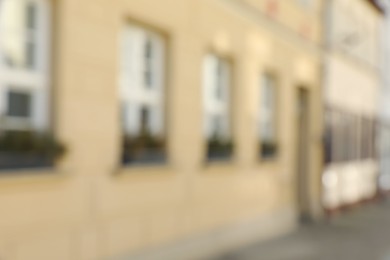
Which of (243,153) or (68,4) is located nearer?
(68,4)

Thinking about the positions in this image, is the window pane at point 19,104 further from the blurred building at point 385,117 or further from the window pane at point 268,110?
the blurred building at point 385,117

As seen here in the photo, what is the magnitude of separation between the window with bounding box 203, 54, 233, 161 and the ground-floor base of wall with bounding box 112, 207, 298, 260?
3.99 ft

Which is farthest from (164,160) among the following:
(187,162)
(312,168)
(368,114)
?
(368,114)

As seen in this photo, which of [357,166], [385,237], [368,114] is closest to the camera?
[385,237]

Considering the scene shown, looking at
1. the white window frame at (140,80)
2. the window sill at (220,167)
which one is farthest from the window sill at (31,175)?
the window sill at (220,167)

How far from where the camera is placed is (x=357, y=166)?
2012 cm

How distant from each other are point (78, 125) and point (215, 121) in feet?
12.8

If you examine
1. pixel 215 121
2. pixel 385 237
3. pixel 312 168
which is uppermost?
pixel 215 121

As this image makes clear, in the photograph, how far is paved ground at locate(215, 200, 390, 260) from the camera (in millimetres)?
9820

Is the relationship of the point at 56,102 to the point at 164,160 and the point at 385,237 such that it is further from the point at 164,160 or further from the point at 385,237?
the point at 385,237

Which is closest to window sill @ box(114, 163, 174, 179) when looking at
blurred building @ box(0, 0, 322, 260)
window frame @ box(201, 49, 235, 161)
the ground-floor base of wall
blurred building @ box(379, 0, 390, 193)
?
blurred building @ box(0, 0, 322, 260)

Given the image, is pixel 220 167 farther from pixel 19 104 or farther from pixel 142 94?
pixel 19 104

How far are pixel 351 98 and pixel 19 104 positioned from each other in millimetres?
14244

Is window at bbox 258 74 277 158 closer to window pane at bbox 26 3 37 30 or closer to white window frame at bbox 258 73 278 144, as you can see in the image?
white window frame at bbox 258 73 278 144
